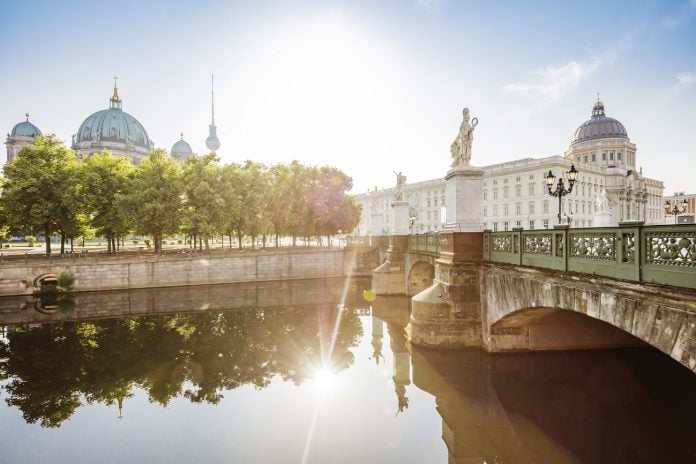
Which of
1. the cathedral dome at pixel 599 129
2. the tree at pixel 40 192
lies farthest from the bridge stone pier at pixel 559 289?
the cathedral dome at pixel 599 129

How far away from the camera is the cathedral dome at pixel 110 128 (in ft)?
330

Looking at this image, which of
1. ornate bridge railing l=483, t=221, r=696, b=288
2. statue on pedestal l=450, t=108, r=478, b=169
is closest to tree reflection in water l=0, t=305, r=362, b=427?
ornate bridge railing l=483, t=221, r=696, b=288

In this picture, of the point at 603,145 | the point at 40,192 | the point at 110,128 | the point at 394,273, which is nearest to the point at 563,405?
the point at 394,273

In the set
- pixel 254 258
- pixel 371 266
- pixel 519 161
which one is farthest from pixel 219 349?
pixel 519 161

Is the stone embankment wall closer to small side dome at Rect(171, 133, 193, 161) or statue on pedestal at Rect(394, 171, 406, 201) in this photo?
statue on pedestal at Rect(394, 171, 406, 201)

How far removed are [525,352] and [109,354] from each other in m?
18.2

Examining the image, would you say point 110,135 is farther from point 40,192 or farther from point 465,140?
point 465,140

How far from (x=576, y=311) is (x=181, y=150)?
140 meters

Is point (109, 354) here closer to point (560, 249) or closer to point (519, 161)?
point (560, 249)

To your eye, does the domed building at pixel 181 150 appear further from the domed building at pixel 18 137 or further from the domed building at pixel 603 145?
the domed building at pixel 603 145

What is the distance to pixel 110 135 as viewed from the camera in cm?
10062

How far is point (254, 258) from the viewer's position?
37.8m

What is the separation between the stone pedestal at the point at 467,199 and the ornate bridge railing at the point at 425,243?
5.34 metres

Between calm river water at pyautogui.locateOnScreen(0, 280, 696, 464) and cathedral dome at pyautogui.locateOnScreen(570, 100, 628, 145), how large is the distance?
92.0m
